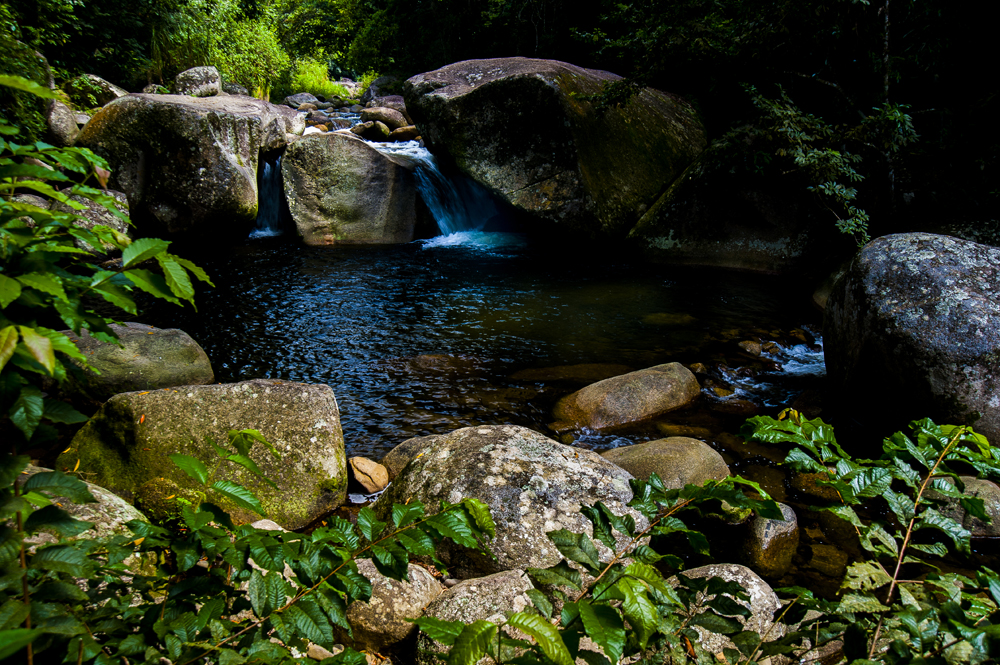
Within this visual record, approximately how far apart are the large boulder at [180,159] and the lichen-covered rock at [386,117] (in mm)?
7264

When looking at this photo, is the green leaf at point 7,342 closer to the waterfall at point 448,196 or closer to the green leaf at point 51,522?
the green leaf at point 51,522

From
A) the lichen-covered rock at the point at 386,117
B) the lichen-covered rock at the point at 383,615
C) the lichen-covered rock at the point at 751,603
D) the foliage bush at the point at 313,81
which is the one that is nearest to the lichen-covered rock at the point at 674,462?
the lichen-covered rock at the point at 751,603

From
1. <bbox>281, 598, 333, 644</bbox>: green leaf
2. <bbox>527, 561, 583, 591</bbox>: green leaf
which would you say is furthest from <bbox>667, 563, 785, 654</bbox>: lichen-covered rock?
<bbox>281, 598, 333, 644</bbox>: green leaf

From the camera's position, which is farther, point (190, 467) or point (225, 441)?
point (225, 441)

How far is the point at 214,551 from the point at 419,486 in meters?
2.21

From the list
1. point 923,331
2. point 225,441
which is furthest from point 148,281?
point 923,331

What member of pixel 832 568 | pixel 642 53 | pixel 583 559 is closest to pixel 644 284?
pixel 642 53

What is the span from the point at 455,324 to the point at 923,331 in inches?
184

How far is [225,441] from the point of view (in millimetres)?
3191

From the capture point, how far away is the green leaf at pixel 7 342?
64 cm

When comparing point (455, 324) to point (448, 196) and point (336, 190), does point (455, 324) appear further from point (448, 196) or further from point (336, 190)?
point (448, 196)

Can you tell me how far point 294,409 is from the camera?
348 cm

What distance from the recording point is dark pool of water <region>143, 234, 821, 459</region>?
16.8 ft

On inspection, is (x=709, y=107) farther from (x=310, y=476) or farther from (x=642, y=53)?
(x=310, y=476)
